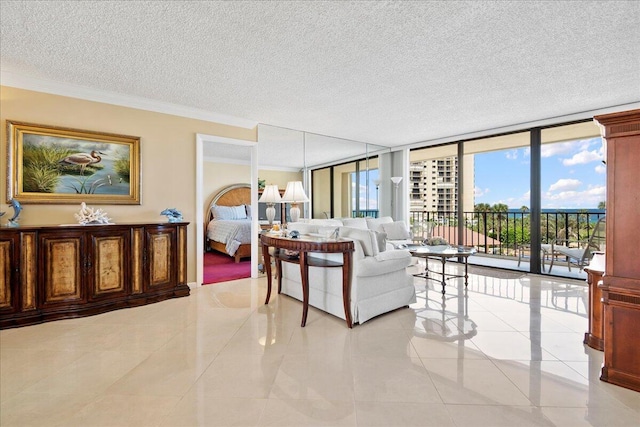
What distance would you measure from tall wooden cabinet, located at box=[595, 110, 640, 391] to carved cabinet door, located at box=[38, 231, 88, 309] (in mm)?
4450

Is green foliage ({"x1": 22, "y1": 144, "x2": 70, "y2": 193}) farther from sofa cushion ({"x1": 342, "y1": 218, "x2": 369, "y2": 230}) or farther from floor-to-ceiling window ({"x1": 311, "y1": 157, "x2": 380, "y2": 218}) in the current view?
sofa cushion ({"x1": 342, "y1": 218, "x2": 369, "y2": 230})

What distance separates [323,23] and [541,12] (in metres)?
1.51

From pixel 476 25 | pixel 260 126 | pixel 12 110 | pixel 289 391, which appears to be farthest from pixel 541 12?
pixel 12 110

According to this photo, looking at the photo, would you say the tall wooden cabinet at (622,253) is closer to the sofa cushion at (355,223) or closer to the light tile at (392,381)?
the light tile at (392,381)

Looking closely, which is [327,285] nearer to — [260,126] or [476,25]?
Result: [476,25]

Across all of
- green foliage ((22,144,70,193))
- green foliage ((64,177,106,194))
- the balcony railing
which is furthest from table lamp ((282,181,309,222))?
the balcony railing

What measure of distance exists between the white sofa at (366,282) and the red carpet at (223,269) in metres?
1.95

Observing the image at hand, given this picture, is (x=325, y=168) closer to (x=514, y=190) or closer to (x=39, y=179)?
(x=514, y=190)

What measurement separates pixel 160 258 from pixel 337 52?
3.04 m

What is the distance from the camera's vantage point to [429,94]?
11.4 ft

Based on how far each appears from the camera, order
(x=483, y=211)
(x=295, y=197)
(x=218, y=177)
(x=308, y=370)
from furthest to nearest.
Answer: (x=218, y=177)
(x=483, y=211)
(x=295, y=197)
(x=308, y=370)

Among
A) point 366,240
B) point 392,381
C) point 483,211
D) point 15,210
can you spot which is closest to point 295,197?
point 366,240

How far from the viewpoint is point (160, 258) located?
3.50 meters

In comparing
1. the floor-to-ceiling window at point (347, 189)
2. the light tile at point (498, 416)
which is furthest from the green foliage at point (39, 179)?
the light tile at point (498, 416)
